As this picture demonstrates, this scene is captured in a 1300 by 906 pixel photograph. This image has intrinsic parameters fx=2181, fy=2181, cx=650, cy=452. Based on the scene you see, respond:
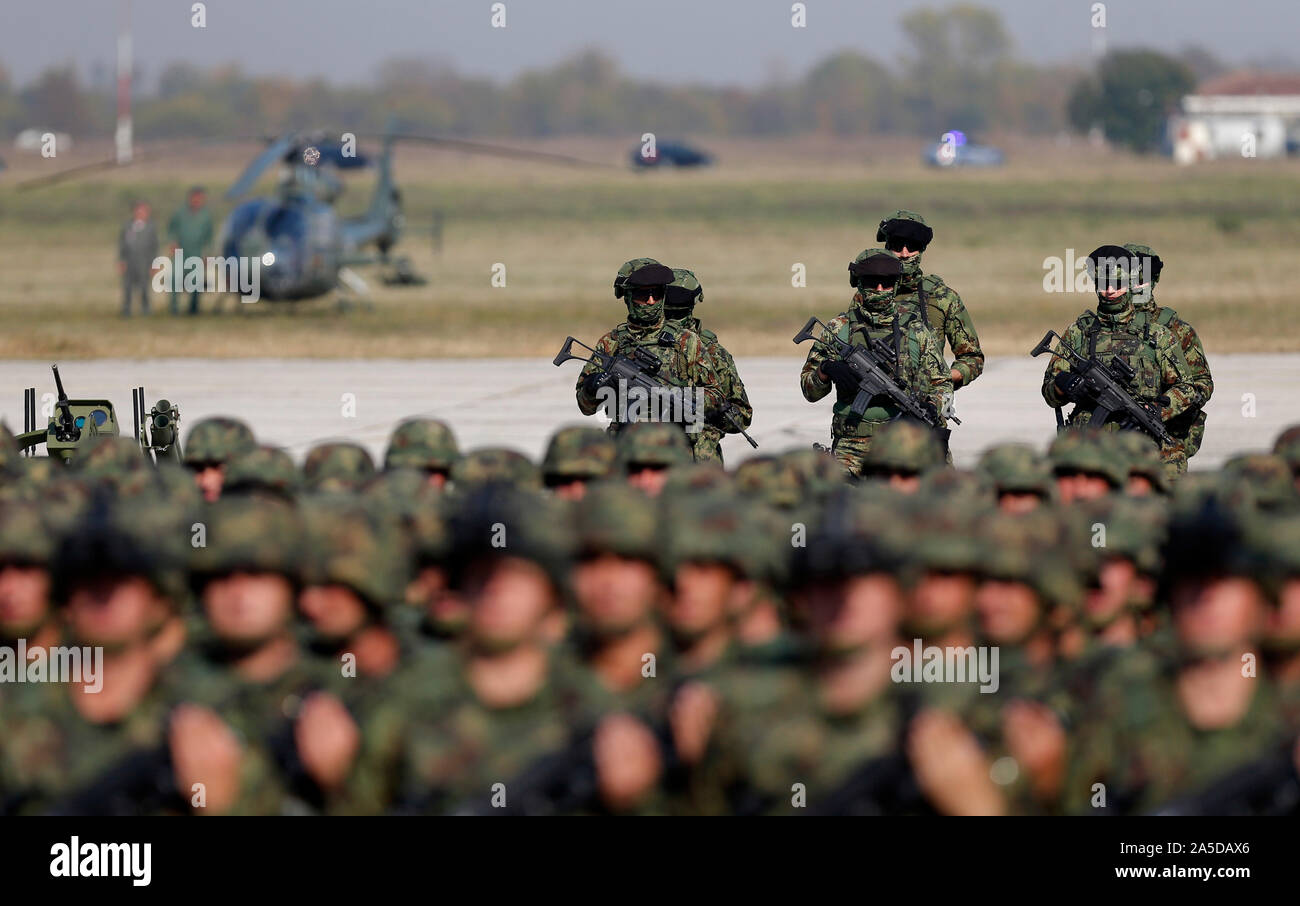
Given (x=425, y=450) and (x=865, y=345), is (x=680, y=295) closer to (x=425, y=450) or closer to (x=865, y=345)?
(x=865, y=345)

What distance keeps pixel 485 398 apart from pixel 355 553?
19.1 meters

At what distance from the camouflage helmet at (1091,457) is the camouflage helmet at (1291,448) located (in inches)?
28.6

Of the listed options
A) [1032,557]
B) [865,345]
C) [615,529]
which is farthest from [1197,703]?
[865,345]

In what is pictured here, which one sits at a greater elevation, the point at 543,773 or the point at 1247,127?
the point at 1247,127

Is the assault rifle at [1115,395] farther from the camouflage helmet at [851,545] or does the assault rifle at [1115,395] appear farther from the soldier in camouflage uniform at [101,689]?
the soldier in camouflage uniform at [101,689]

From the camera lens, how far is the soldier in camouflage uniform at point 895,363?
1159 cm

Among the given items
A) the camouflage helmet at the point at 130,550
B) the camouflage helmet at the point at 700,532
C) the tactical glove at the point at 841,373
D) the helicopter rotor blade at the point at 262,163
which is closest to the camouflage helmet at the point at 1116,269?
the tactical glove at the point at 841,373

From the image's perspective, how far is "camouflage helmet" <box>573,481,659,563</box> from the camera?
5.77 metres

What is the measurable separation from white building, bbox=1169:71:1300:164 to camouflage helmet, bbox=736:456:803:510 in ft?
371
